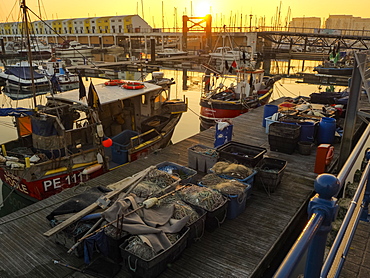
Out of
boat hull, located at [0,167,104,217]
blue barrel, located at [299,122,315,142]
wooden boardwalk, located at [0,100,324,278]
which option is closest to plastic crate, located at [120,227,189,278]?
wooden boardwalk, located at [0,100,324,278]

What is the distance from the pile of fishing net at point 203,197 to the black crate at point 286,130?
5.14m

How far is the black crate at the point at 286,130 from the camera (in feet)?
35.3

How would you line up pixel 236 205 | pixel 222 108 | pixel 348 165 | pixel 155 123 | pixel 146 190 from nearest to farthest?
pixel 348 165
pixel 146 190
pixel 236 205
pixel 155 123
pixel 222 108

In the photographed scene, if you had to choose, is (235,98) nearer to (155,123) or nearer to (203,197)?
(155,123)

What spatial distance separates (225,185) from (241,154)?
7.42 feet

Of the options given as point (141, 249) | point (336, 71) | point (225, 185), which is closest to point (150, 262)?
point (141, 249)

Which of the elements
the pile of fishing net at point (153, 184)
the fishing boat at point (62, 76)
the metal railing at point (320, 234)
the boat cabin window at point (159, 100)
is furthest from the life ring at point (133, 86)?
the fishing boat at point (62, 76)

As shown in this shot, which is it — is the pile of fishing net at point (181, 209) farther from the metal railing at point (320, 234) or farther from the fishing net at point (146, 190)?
the metal railing at point (320, 234)

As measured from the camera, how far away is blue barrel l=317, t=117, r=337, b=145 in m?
11.5

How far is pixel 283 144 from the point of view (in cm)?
1094

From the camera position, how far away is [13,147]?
1074 cm

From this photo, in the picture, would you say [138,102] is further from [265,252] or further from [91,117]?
[265,252]

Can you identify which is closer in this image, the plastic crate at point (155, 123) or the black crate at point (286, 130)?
the black crate at point (286, 130)

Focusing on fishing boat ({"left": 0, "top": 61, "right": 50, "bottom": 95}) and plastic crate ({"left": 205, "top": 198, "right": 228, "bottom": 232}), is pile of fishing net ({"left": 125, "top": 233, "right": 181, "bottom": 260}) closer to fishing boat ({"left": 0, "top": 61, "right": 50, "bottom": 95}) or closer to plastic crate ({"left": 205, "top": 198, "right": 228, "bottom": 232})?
plastic crate ({"left": 205, "top": 198, "right": 228, "bottom": 232})
